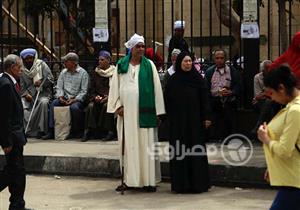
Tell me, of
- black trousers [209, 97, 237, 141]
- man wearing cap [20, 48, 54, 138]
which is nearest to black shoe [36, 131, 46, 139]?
man wearing cap [20, 48, 54, 138]

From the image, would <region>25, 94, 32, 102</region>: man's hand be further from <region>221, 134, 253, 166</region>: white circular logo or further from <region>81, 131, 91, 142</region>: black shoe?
<region>221, 134, 253, 166</region>: white circular logo

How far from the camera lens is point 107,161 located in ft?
29.6

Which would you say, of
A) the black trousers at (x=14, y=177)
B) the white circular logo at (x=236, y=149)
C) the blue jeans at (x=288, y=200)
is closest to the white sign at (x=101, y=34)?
the white circular logo at (x=236, y=149)

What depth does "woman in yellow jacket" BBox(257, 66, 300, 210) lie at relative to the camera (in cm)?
412

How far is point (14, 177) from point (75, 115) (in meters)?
4.40

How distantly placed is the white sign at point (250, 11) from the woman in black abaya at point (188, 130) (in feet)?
8.10

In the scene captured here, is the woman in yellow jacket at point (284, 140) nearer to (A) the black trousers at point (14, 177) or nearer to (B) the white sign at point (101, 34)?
(A) the black trousers at point (14, 177)

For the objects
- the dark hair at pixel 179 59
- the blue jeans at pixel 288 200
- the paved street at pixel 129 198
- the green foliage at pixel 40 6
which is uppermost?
the green foliage at pixel 40 6

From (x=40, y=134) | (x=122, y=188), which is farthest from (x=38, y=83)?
(x=122, y=188)

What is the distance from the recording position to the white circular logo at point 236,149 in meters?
8.54

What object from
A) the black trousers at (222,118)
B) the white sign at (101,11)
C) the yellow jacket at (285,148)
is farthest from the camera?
the white sign at (101,11)

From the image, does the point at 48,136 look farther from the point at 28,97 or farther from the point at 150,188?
the point at 150,188

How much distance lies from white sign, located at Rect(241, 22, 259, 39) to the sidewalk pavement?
1.72m

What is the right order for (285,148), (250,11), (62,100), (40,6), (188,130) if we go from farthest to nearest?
(40,6)
(62,100)
(250,11)
(188,130)
(285,148)
